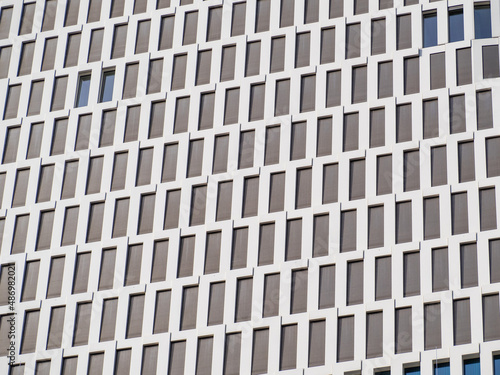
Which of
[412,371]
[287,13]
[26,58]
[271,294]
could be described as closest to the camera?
[412,371]

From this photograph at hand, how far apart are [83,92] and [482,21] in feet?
63.8

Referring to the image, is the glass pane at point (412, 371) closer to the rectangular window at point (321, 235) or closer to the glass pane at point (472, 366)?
the glass pane at point (472, 366)

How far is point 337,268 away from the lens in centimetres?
6141

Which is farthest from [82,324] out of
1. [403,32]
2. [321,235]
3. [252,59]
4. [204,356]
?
[403,32]

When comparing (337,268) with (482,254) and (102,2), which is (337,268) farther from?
(102,2)

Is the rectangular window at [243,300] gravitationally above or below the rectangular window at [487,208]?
below

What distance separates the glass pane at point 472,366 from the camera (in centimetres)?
5819

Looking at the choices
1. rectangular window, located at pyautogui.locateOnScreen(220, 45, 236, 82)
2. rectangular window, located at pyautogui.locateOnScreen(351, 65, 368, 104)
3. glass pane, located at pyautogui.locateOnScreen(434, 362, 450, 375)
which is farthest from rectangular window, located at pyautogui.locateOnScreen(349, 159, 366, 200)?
glass pane, located at pyautogui.locateOnScreen(434, 362, 450, 375)

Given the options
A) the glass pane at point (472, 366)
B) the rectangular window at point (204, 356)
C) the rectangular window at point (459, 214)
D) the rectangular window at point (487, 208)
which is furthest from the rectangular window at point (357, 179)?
the glass pane at point (472, 366)

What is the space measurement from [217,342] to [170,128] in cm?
1139

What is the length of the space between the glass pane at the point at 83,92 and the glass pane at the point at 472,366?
76.0ft

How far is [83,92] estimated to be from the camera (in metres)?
70.8

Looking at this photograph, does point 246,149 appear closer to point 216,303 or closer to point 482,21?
point 216,303

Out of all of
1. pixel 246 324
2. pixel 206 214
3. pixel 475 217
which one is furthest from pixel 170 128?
pixel 475 217
